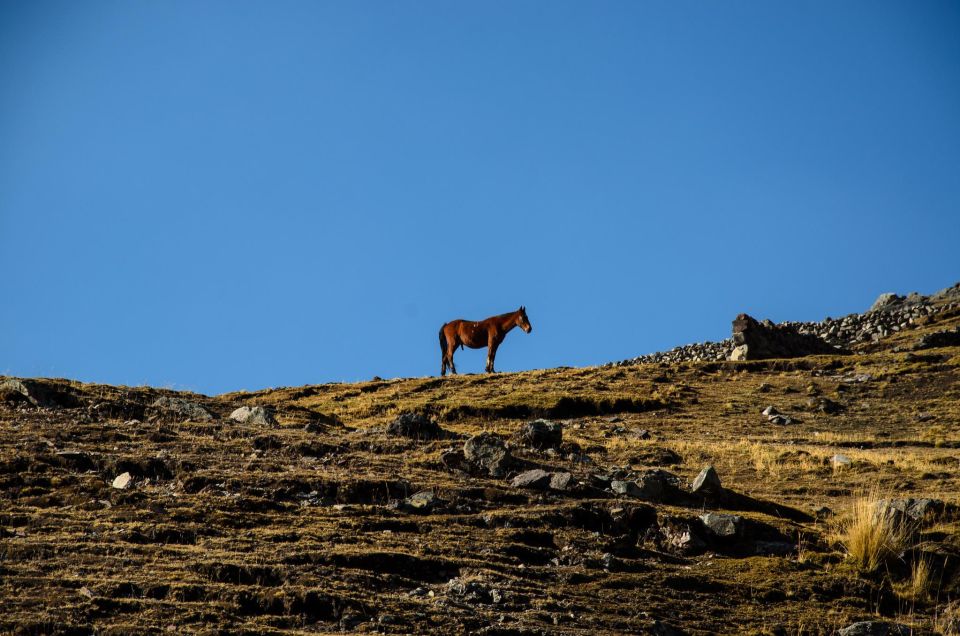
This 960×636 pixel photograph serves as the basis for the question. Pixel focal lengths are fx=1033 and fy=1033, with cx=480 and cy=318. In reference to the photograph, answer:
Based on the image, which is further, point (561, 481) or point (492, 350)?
point (492, 350)

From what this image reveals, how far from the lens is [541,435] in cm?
2142

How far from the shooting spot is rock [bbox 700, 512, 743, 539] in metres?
14.9

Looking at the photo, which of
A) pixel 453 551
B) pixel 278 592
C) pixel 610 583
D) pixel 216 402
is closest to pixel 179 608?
pixel 278 592

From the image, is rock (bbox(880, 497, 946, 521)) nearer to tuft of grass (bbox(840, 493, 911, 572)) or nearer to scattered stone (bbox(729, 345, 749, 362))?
tuft of grass (bbox(840, 493, 911, 572))

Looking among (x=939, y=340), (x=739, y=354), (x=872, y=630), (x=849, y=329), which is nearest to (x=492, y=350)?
(x=739, y=354)

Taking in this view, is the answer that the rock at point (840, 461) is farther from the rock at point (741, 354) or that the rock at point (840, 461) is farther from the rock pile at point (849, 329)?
the rock pile at point (849, 329)

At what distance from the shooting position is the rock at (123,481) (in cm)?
1498

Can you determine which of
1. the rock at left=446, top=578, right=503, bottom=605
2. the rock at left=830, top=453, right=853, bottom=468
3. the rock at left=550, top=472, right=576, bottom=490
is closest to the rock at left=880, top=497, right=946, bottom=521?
the rock at left=550, top=472, right=576, bottom=490

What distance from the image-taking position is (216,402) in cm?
2459

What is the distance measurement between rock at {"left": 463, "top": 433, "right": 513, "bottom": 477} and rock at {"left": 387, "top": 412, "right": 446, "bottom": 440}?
252cm

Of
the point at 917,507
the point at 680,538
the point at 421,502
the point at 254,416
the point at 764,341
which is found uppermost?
the point at 764,341

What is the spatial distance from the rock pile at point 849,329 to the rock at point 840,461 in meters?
26.5

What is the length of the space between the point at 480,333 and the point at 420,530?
32127 millimetres

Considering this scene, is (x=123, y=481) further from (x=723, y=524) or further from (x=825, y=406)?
(x=825, y=406)
